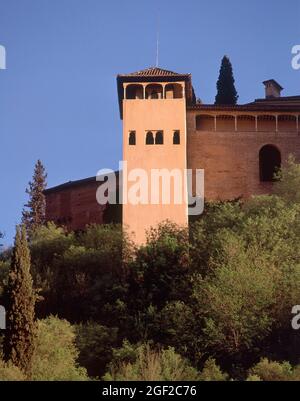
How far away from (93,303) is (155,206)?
17.5 ft

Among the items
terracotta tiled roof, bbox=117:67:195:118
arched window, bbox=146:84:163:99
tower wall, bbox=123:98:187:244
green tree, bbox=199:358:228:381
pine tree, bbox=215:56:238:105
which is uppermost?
pine tree, bbox=215:56:238:105

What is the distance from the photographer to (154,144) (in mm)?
33844

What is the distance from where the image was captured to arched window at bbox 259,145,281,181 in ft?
124

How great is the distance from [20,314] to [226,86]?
982 inches

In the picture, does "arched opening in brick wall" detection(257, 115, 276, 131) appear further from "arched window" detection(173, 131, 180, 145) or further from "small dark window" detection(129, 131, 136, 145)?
"small dark window" detection(129, 131, 136, 145)

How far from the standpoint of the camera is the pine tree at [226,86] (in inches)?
1757

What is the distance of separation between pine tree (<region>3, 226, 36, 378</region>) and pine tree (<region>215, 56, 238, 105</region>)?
22.1 meters

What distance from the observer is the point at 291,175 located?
3397 centimetres

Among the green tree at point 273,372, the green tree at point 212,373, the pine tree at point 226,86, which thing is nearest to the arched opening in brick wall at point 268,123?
the pine tree at point 226,86

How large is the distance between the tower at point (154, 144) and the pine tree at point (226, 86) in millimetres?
8769

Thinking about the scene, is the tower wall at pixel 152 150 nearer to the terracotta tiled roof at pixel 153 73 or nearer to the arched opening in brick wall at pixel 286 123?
the terracotta tiled roof at pixel 153 73

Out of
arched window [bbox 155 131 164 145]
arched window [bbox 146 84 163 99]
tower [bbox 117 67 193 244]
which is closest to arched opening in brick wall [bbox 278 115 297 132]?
tower [bbox 117 67 193 244]
